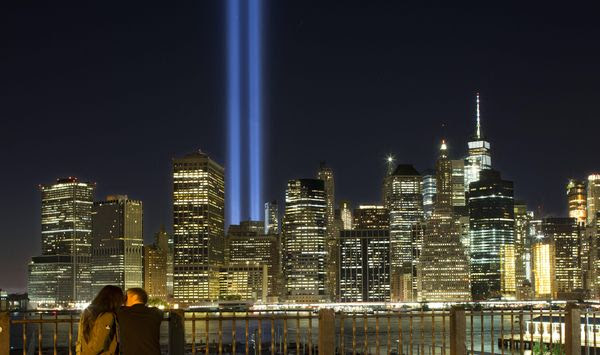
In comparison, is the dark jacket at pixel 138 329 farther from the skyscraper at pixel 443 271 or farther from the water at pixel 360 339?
the skyscraper at pixel 443 271

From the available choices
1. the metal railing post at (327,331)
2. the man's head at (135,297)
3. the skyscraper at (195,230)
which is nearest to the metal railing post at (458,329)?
the metal railing post at (327,331)

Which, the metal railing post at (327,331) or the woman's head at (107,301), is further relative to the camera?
the metal railing post at (327,331)

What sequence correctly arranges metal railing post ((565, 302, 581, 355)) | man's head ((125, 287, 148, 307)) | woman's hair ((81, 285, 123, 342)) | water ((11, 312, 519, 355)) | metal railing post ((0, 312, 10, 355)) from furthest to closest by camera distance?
water ((11, 312, 519, 355)) → metal railing post ((565, 302, 581, 355)) → metal railing post ((0, 312, 10, 355)) → man's head ((125, 287, 148, 307)) → woman's hair ((81, 285, 123, 342))

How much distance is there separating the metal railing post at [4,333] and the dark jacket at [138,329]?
2686 millimetres

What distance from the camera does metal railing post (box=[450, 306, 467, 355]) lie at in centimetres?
1211

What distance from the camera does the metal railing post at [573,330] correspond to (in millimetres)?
12987

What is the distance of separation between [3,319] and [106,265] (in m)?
190

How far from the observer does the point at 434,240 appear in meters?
199

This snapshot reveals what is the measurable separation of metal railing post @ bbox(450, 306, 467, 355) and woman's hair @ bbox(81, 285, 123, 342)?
19.2 ft

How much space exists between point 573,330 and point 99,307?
8097 millimetres

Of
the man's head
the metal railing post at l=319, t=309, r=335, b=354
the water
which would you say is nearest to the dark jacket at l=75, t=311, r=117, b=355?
the man's head

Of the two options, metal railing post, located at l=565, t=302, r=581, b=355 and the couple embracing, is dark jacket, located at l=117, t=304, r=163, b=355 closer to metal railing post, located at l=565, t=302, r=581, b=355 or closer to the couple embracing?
the couple embracing

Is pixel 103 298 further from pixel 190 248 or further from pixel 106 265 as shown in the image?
pixel 106 265

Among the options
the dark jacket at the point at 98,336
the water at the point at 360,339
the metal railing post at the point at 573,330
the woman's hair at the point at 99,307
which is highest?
the woman's hair at the point at 99,307
